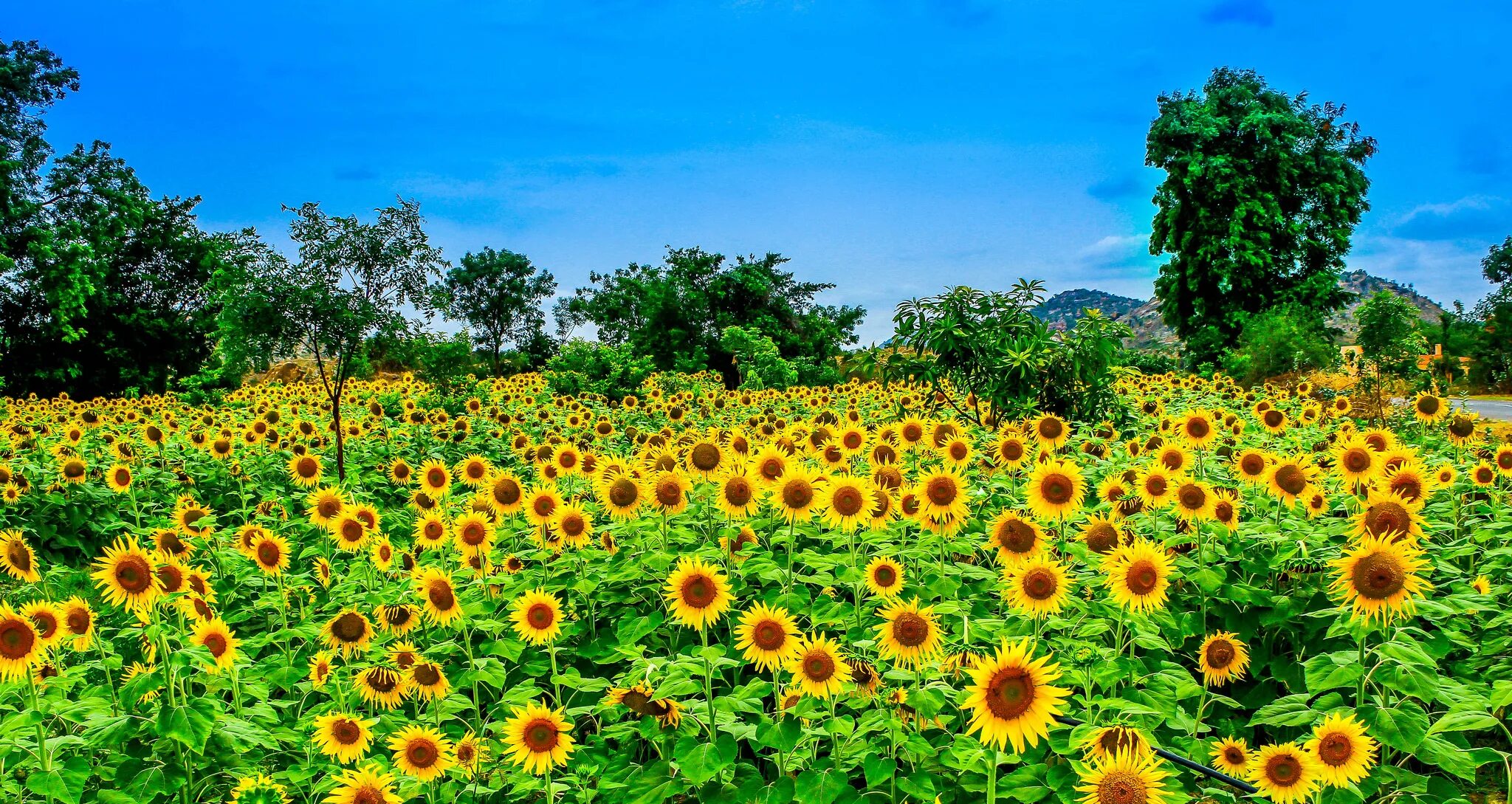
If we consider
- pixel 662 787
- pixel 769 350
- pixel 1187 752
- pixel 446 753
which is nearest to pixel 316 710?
pixel 446 753

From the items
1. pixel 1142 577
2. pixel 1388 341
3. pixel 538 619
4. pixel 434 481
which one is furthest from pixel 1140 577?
pixel 1388 341

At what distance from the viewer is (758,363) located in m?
23.0

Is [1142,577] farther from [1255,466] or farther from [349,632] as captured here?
[349,632]

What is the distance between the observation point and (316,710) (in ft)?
12.8

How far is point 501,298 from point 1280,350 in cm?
4518

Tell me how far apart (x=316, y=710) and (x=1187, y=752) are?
11.9 feet

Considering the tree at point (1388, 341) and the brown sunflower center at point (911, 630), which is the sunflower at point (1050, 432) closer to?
the brown sunflower center at point (911, 630)

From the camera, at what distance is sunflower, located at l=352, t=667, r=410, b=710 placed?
3.63m

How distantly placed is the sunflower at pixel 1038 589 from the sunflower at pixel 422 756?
2141 millimetres

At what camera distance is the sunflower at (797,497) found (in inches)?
163

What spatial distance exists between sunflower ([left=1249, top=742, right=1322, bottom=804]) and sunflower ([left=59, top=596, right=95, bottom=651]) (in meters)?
4.44

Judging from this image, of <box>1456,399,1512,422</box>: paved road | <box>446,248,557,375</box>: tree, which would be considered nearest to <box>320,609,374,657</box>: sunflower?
<box>1456,399,1512,422</box>: paved road

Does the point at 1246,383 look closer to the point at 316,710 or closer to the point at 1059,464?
the point at 1059,464

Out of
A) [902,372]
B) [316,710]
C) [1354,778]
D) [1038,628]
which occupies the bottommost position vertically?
[316,710]
